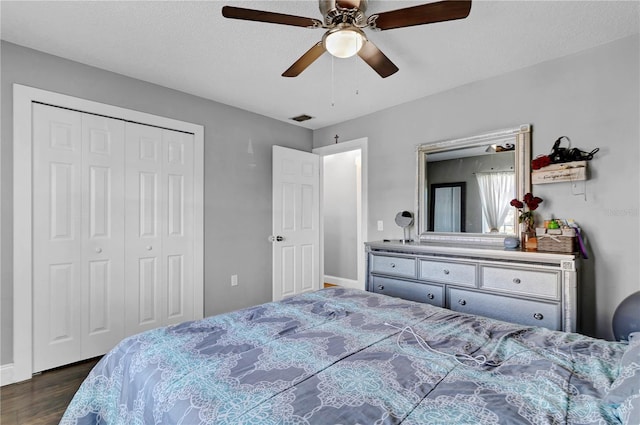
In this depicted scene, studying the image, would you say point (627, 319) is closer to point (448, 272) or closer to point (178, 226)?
point (448, 272)

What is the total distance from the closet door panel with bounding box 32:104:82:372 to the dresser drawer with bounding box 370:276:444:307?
259 centimetres

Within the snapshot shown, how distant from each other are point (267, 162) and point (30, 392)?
2.90 meters

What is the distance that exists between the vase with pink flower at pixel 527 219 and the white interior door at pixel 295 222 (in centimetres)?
240

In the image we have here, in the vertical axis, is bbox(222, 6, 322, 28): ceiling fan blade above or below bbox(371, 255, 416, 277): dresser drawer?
above

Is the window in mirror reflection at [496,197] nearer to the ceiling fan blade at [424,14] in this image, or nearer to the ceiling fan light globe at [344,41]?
the ceiling fan blade at [424,14]

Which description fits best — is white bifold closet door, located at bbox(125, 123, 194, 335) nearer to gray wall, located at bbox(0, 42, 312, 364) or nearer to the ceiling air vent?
gray wall, located at bbox(0, 42, 312, 364)

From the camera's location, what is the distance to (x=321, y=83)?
297 cm

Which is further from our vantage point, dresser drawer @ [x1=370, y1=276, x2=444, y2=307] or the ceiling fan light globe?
dresser drawer @ [x1=370, y1=276, x2=444, y2=307]

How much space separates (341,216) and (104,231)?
3.53m

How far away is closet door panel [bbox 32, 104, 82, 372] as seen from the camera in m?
2.40

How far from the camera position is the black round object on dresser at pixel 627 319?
1.77 meters

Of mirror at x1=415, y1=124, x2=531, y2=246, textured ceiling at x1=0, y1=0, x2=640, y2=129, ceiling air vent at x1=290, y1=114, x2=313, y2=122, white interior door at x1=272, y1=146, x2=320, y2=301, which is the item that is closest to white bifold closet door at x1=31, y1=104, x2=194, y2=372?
textured ceiling at x1=0, y1=0, x2=640, y2=129

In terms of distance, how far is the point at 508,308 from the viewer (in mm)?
2268

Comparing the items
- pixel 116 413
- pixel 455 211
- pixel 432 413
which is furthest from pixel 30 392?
pixel 455 211
